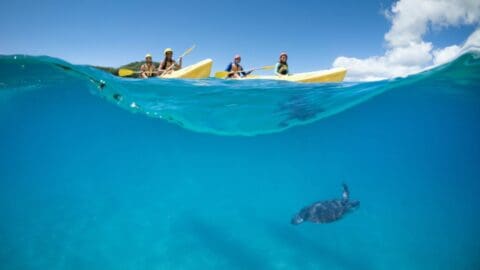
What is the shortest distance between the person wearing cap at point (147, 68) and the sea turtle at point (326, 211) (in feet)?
29.3

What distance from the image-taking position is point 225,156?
33.0 m

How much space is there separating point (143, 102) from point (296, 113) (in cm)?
769

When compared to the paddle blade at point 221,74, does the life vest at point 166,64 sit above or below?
above

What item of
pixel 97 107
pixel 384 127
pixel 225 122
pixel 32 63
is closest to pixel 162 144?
Result: pixel 97 107

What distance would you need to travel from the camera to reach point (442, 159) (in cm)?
3191

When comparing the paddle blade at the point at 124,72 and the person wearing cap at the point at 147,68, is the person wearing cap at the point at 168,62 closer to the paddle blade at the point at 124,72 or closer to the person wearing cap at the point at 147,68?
the person wearing cap at the point at 147,68

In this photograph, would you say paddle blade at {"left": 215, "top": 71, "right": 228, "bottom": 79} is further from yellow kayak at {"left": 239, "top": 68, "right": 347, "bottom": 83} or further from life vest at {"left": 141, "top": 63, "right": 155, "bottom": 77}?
yellow kayak at {"left": 239, "top": 68, "right": 347, "bottom": 83}

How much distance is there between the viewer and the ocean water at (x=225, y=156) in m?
11.5

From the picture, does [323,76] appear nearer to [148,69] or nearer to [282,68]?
[282,68]

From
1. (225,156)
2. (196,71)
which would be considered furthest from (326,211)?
(225,156)

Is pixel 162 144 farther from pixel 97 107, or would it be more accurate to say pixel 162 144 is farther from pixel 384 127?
pixel 384 127

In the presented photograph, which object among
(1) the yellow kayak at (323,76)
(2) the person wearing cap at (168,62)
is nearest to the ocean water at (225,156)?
(1) the yellow kayak at (323,76)

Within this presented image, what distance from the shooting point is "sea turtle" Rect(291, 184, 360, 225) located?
350 inches

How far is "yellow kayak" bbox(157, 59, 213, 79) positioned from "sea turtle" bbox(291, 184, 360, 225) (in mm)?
7057
